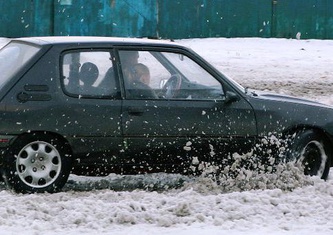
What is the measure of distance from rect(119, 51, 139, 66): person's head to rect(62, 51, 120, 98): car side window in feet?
0.42

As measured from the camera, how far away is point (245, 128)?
351 inches

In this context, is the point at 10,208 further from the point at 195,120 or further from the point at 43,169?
the point at 195,120

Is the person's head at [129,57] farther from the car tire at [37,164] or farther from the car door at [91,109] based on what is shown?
the car tire at [37,164]

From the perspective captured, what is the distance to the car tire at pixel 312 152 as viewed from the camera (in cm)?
908

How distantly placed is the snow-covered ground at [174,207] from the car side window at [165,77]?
0.81 m

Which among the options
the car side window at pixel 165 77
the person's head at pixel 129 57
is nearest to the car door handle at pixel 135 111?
the car side window at pixel 165 77

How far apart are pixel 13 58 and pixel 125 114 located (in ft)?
3.81

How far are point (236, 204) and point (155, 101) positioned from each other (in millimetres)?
1473

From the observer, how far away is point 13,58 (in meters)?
8.85

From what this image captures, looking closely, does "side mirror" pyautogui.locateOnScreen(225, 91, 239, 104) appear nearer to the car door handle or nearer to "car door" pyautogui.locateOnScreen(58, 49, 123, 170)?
the car door handle

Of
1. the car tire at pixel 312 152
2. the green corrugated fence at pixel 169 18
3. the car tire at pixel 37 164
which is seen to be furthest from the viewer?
the green corrugated fence at pixel 169 18

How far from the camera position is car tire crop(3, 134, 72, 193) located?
8242mm

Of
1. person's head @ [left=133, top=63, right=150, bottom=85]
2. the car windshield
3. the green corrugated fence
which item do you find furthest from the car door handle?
the green corrugated fence

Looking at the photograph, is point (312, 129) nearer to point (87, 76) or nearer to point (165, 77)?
point (165, 77)
